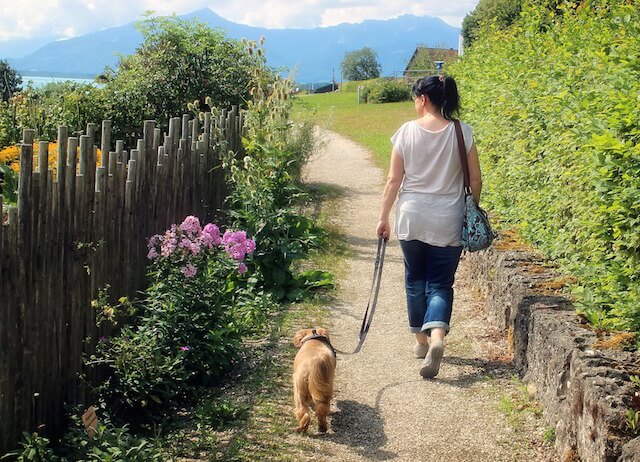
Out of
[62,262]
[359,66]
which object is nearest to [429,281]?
[62,262]

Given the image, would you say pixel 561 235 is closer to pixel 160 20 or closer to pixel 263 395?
pixel 263 395

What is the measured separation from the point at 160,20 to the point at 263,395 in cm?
910

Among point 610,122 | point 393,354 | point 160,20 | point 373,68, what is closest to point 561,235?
point 610,122

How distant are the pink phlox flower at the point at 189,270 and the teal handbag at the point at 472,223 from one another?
1.82 metres

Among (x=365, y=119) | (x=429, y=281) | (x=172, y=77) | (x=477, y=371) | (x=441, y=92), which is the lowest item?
(x=477, y=371)

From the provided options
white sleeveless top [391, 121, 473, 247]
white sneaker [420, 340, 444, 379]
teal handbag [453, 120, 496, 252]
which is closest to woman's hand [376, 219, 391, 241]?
white sleeveless top [391, 121, 473, 247]

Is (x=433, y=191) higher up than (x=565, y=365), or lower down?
higher up

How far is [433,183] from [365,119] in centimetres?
2960

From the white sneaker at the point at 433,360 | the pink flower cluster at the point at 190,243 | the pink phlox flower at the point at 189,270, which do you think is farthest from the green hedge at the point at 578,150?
the pink phlox flower at the point at 189,270

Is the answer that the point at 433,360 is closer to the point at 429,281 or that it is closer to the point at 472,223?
the point at 429,281

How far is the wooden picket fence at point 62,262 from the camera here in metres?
4.04

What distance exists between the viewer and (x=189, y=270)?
5.30 m

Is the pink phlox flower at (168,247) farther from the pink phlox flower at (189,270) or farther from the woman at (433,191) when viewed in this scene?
the woman at (433,191)

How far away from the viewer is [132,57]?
1336 centimetres
